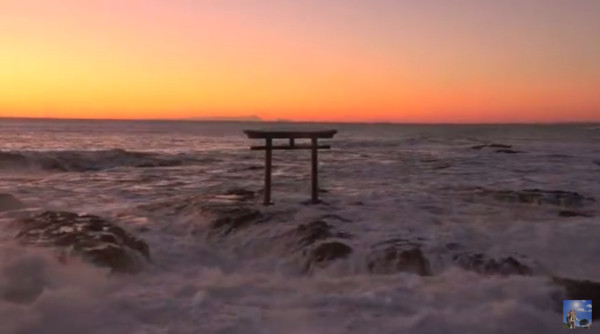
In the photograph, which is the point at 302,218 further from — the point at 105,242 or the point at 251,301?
the point at 251,301

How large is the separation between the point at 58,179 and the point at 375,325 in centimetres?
1889

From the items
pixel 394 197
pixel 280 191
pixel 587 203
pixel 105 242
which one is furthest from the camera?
pixel 280 191

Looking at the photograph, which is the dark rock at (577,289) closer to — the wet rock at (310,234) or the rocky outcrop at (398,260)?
the rocky outcrop at (398,260)

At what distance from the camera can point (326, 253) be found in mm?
9289

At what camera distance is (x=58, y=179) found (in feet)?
71.9

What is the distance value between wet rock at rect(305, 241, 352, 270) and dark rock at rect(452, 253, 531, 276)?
6.01 ft

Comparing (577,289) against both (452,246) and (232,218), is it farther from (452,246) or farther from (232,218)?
(232,218)

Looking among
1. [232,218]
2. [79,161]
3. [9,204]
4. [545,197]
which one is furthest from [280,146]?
[79,161]

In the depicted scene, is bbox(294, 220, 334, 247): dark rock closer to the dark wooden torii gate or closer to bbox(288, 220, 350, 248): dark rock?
bbox(288, 220, 350, 248): dark rock

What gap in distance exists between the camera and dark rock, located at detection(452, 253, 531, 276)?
846 centimetres

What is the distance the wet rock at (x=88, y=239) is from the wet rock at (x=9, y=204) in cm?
221

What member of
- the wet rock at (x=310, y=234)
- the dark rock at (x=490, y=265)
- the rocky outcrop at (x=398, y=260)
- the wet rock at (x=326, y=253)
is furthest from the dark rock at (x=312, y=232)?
the dark rock at (x=490, y=265)

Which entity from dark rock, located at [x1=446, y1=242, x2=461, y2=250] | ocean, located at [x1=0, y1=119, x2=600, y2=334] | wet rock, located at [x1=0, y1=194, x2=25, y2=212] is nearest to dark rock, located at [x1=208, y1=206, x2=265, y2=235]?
ocean, located at [x1=0, y1=119, x2=600, y2=334]

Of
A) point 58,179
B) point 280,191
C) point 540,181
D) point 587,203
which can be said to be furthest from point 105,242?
point 540,181
